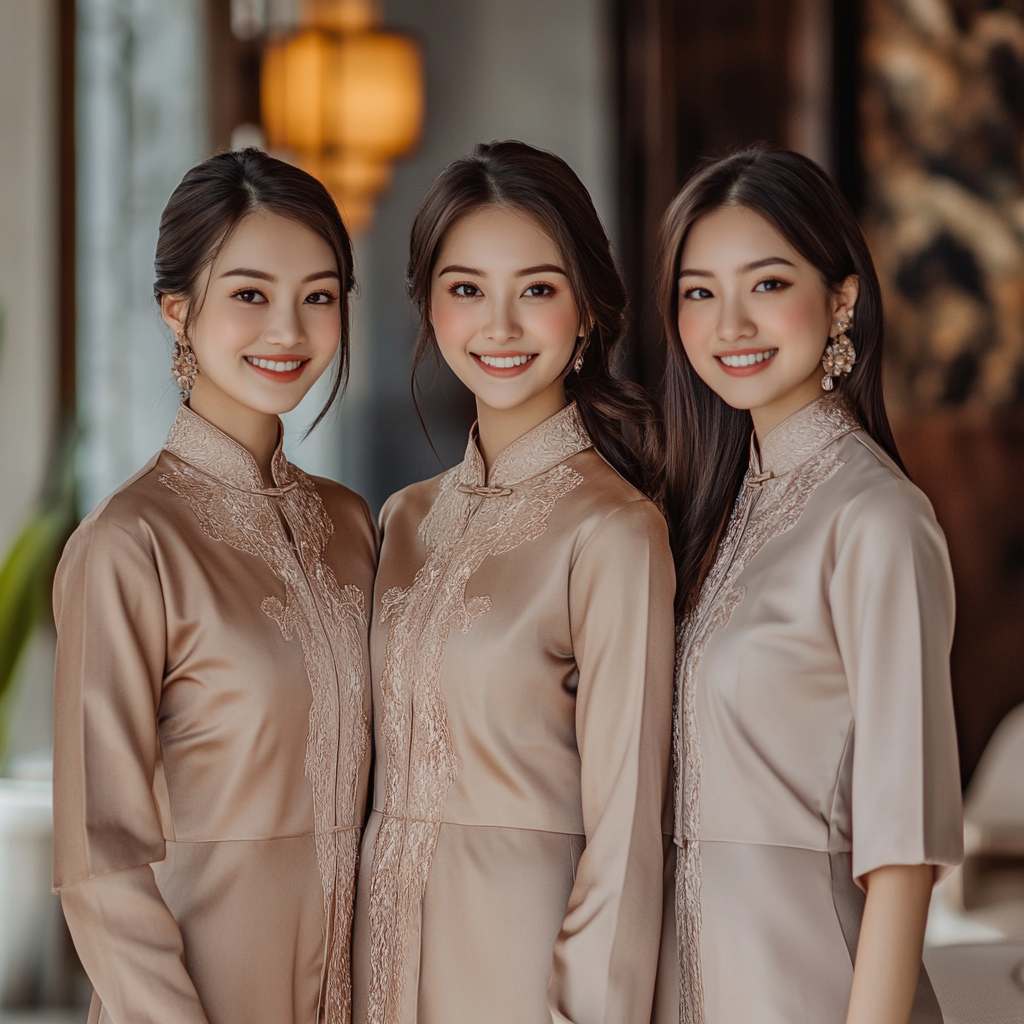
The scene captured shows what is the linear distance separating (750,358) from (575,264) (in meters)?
0.25

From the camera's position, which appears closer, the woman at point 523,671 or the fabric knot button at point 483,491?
the woman at point 523,671

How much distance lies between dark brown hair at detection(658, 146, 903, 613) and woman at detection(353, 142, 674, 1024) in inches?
2.7

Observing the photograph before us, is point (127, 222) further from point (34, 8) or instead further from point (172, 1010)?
point (172, 1010)

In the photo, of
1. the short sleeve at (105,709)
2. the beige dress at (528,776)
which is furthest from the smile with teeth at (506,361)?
the short sleeve at (105,709)

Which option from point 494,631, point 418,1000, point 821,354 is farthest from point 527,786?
point 821,354

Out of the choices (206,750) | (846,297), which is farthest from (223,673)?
(846,297)

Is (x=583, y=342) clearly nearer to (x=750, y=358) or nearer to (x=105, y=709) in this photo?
(x=750, y=358)

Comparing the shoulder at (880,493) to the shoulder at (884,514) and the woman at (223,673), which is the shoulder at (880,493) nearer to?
the shoulder at (884,514)

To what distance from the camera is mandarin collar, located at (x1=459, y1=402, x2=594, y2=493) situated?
5.19 feet

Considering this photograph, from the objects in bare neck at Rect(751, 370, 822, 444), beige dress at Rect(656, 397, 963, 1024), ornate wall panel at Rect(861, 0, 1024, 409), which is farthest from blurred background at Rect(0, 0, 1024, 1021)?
bare neck at Rect(751, 370, 822, 444)

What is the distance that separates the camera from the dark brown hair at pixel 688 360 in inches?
56.4

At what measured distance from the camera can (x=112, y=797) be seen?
132 centimetres

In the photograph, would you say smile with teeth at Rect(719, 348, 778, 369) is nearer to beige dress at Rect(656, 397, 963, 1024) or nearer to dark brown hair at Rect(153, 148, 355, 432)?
beige dress at Rect(656, 397, 963, 1024)

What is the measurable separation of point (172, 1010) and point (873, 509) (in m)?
0.90
